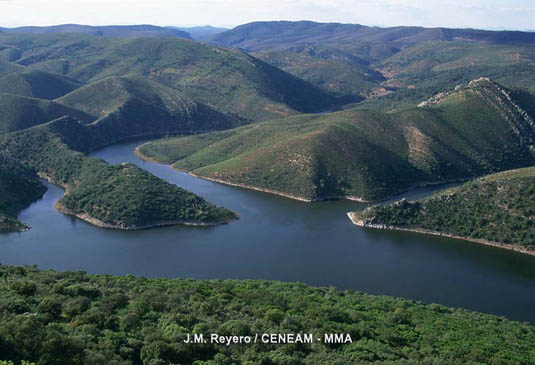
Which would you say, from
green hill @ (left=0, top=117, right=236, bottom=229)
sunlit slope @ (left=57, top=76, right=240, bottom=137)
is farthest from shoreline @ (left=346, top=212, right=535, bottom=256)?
sunlit slope @ (left=57, top=76, right=240, bottom=137)

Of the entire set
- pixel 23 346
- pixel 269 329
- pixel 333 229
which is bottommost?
pixel 333 229

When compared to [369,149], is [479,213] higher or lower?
lower

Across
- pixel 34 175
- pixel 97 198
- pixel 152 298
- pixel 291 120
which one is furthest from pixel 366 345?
pixel 291 120

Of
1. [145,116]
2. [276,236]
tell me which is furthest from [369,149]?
[145,116]

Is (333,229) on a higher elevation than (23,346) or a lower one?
lower

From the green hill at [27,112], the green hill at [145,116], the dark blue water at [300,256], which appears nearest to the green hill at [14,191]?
the dark blue water at [300,256]

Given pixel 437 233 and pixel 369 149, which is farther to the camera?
pixel 369 149

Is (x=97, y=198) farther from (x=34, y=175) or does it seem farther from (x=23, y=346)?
(x=23, y=346)

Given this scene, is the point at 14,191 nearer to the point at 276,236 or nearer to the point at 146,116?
the point at 276,236
